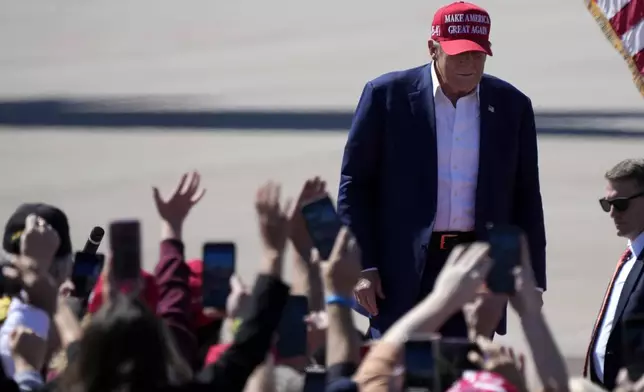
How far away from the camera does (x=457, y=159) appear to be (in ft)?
19.9

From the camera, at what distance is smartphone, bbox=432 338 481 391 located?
4031 mm

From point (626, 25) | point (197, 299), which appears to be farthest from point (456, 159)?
point (197, 299)

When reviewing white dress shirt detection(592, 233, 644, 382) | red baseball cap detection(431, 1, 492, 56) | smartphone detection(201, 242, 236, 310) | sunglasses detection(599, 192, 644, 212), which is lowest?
white dress shirt detection(592, 233, 644, 382)

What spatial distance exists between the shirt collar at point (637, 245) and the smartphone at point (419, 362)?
85.1 inches

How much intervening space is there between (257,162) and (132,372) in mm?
8108

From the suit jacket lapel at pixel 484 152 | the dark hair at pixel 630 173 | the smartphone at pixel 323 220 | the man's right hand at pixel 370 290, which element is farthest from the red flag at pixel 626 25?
the smartphone at pixel 323 220

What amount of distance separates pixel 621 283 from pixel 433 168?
724 millimetres

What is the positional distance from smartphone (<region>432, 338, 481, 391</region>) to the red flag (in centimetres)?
295

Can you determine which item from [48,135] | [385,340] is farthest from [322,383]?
[48,135]

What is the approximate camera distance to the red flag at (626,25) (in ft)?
22.6

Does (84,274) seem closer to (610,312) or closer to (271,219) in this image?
(271,219)

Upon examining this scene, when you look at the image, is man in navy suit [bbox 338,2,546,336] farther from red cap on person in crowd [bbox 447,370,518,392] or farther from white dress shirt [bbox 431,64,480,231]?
red cap on person in crowd [bbox 447,370,518,392]

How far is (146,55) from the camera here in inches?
579

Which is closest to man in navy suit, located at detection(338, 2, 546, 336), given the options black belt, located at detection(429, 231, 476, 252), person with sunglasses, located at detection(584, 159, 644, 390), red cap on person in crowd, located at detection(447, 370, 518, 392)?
black belt, located at detection(429, 231, 476, 252)
